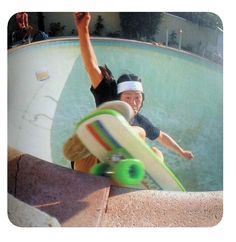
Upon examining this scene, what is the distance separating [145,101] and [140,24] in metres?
0.48

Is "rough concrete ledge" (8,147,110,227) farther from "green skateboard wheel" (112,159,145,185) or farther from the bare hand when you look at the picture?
the bare hand

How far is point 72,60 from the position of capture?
3188mm

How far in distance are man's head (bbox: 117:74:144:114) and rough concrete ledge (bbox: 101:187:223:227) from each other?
1.79 ft

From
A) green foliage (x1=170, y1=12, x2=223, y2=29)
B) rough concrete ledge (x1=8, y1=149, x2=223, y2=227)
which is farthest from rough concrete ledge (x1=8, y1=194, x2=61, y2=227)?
green foliage (x1=170, y1=12, x2=223, y2=29)

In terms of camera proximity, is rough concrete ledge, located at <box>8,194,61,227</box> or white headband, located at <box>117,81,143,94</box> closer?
rough concrete ledge, located at <box>8,194,61,227</box>

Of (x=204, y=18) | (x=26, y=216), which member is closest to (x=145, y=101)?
(x=204, y=18)

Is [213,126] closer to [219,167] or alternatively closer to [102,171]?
[219,167]

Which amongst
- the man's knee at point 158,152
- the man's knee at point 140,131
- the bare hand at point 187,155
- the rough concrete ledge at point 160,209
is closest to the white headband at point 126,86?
the man's knee at point 140,131

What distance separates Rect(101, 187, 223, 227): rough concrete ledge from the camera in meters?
3.15

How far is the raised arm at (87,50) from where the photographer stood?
3174 mm

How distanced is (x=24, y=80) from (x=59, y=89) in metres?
0.22

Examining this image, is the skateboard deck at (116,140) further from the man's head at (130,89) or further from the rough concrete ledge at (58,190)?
the rough concrete ledge at (58,190)

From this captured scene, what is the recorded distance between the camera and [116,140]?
3162mm

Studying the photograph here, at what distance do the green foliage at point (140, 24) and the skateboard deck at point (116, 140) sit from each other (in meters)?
0.44
